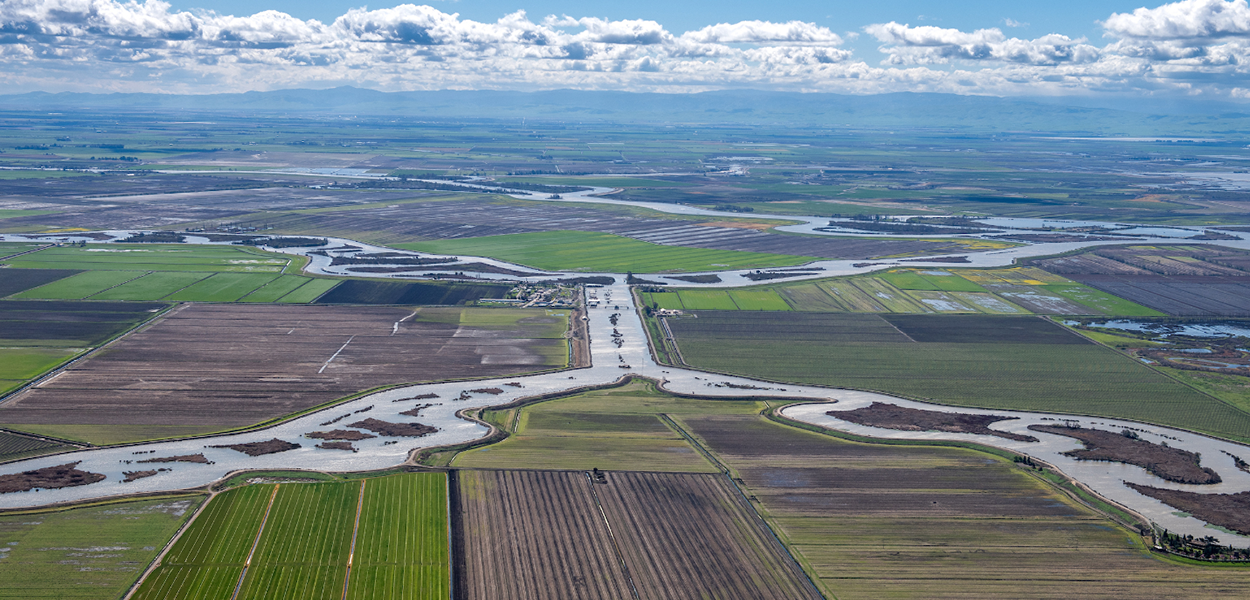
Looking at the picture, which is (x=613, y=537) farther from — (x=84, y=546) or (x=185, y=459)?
(x=185, y=459)

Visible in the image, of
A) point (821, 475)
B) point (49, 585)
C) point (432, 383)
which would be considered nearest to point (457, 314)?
point (432, 383)

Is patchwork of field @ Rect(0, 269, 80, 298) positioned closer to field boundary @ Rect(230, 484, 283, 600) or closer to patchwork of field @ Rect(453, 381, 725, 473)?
patchwork of field @ Rect(453, 381, 725, 473)

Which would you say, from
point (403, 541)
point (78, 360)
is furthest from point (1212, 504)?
point (78, 360)

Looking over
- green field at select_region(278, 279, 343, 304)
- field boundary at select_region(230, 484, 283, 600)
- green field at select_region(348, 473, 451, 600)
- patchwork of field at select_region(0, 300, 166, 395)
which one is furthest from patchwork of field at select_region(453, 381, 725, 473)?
green field at select_region(278, 279, 343, 304)

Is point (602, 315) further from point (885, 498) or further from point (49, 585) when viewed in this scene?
point (49, 585)

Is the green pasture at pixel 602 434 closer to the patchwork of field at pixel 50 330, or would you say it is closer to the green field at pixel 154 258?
the patchwork of field at pixel 50 330

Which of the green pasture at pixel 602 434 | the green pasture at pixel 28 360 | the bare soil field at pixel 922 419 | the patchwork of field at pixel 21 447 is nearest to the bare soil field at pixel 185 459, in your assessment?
the patchwork of field at pixel 21 447
